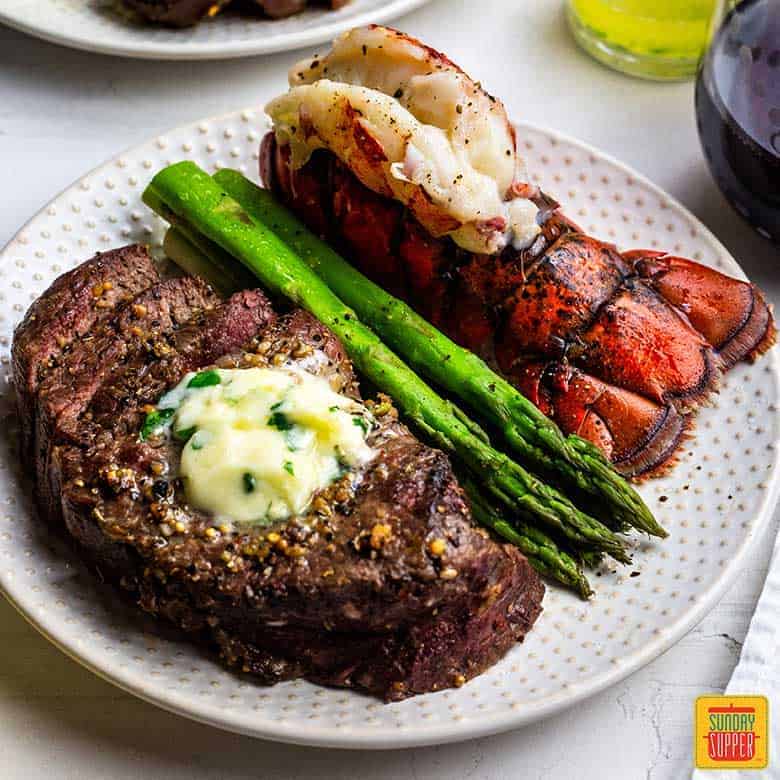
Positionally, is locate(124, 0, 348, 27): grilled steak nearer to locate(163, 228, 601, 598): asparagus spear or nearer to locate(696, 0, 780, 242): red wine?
locate(696, 0, 780, 242): red wine

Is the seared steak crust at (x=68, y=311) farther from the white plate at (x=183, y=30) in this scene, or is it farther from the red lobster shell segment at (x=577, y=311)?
the white plate at (x=183, y=30)

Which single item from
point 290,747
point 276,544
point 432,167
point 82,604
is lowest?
point 290,747

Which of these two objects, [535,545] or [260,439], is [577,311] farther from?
[260,439]

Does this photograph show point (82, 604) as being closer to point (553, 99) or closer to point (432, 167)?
point (432, 167)

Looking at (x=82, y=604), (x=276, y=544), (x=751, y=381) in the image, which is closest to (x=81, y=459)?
(x=82, y=604)

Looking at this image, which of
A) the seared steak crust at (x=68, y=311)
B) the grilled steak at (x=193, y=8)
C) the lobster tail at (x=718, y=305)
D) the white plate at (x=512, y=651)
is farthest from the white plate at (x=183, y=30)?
the lobster tail at (x=718, y=305)

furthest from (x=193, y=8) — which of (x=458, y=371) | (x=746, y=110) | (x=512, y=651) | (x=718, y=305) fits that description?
(x=512, y=651)
